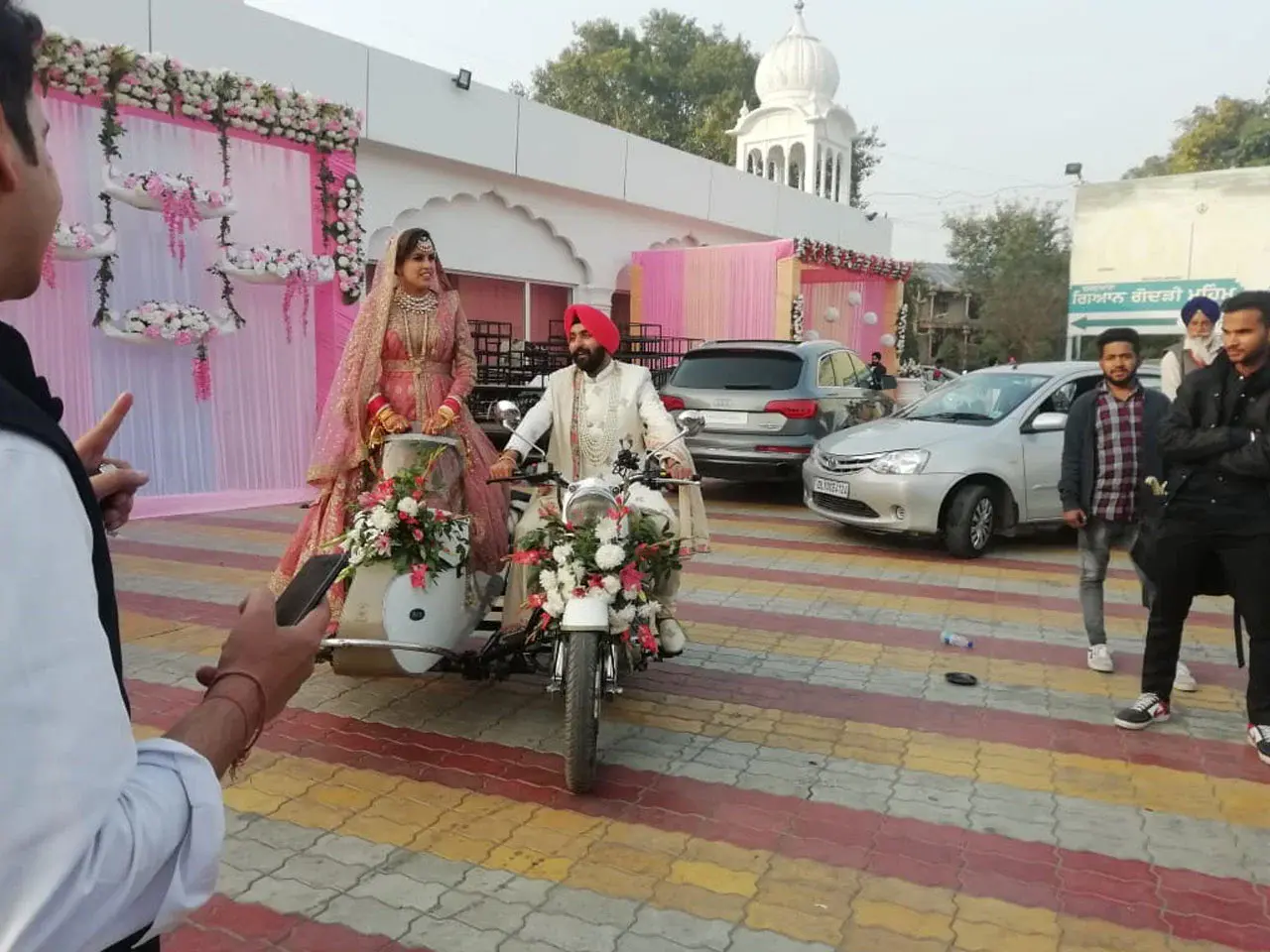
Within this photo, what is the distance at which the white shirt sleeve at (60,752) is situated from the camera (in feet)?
2.56

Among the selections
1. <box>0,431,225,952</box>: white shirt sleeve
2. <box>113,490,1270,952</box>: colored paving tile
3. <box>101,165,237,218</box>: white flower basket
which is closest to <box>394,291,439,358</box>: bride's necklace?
<box>113,490,1270,952</box>: colored paving tile

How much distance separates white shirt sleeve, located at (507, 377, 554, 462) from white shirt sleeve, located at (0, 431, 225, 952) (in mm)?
3506

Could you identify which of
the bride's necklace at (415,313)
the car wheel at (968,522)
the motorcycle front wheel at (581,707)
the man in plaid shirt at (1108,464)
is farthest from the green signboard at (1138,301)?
the motorcycle front wheel at (581,707)

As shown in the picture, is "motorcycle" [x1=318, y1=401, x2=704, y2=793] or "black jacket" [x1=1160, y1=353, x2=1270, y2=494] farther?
"black jacket" [x1=1160, y1=353, x2=1270, y2=494]

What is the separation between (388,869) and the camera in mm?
3039

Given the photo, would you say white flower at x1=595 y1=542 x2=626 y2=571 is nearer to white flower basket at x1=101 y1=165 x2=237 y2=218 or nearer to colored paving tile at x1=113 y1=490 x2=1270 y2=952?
colored paving tile at x1=113 y1=490 x2=1270 y2=952

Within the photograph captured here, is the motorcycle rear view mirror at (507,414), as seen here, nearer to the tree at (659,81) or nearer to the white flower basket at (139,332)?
the white flower basket at (139,332)

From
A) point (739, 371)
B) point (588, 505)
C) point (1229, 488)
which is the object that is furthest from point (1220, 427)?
point (739, 371)

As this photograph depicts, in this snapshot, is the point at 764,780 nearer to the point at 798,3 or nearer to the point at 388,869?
the point at 388,869

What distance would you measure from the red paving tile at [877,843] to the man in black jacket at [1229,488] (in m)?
1.33

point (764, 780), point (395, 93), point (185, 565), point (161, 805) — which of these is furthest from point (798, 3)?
point (161, 805)

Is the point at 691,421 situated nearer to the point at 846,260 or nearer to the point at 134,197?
the point at 134,197

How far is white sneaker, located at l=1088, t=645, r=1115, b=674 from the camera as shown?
5.05 metres

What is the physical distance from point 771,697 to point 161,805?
396cm
